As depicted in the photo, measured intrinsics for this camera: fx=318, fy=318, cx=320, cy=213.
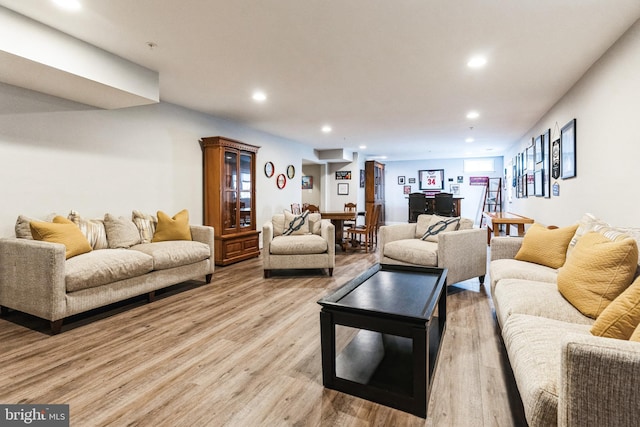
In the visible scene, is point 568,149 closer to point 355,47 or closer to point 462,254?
point 462,254

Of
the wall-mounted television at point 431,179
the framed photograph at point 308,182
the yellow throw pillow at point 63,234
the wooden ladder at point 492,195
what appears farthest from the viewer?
the wall-mounted television at point 431,179

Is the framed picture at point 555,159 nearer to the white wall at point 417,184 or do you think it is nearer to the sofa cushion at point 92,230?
the sofa cushion at point 92,230

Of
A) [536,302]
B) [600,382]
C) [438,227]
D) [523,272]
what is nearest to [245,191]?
[438,227]

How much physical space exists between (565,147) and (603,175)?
1.15m

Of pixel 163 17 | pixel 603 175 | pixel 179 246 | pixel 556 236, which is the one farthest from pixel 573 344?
pixel 179 246

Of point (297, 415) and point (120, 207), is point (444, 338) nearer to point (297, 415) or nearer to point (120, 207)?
point (297, 415)

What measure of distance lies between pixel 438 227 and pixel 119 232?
380 centimetres

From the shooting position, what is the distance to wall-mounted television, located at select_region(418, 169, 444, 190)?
1134 centimetres

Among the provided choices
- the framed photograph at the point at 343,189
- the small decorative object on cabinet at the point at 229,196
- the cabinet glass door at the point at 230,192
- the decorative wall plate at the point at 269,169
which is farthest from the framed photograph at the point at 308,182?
the cabinet glass door at the point at 230,192

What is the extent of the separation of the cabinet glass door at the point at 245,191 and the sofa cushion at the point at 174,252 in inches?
60.7

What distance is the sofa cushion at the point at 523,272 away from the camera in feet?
7.77

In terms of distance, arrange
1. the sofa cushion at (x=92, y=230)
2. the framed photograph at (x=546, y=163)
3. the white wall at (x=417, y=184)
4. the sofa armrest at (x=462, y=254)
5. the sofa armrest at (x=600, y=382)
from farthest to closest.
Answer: the white wall at (x=417, y=184), the framed photograph at (x=546, y=163), the sofa armrest at (x=462, y=254), the sofa cushion at (x=92, y=230), the sofa armrest at (x=600, y=382)

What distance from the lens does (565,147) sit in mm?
3891

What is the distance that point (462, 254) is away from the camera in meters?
3.56
